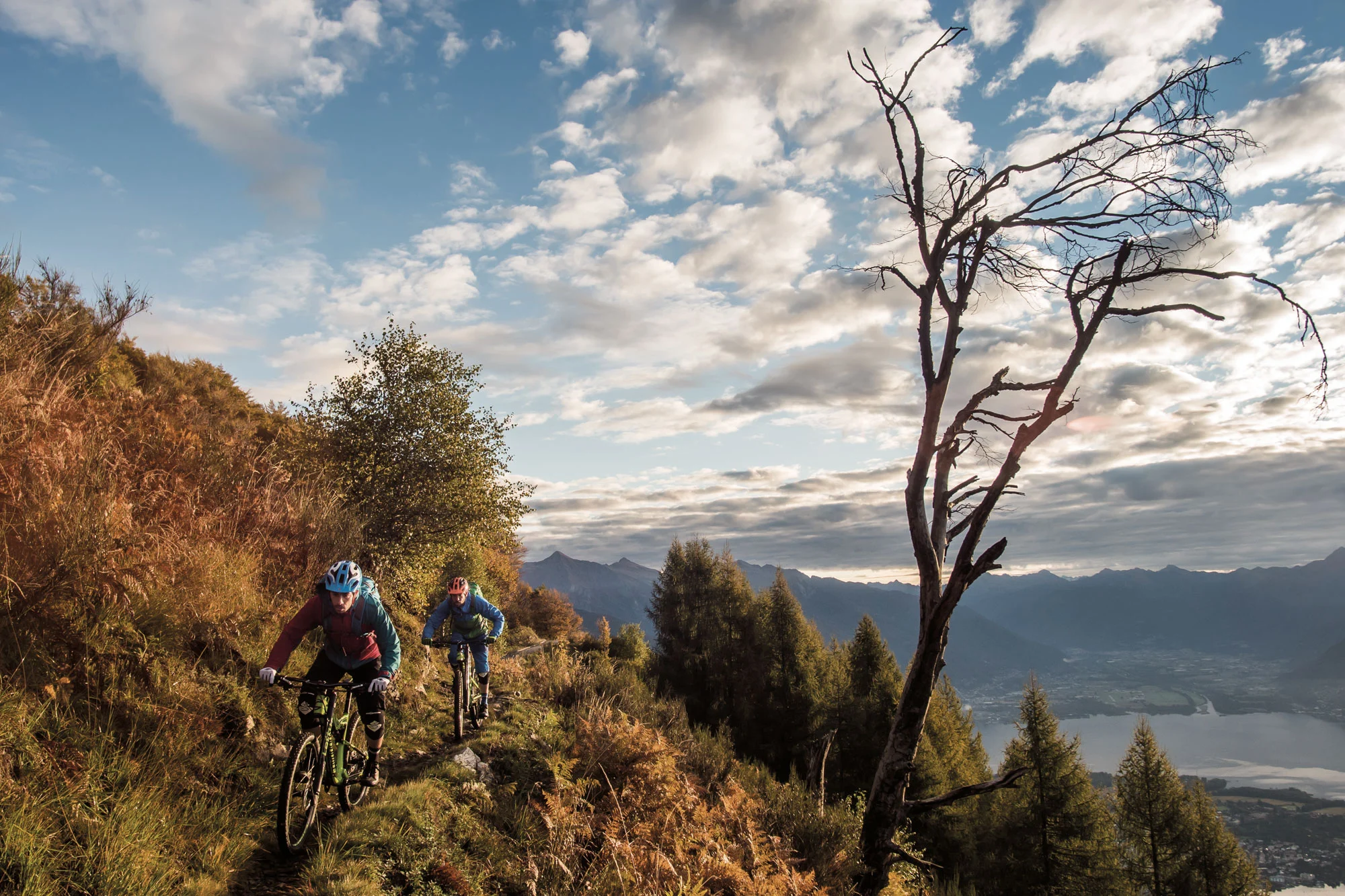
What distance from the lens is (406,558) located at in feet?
59.6

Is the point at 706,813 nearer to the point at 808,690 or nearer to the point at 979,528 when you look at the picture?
the point at 979,528

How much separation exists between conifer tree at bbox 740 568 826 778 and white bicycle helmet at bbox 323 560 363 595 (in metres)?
34.4

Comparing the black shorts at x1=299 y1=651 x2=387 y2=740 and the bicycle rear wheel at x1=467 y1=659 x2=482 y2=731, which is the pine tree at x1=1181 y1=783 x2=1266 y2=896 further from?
the black shorts at x1=299 y1=651 x2=387 y2=740

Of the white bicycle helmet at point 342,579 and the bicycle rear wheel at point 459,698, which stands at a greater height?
the white bicycle helmet at point 342,579

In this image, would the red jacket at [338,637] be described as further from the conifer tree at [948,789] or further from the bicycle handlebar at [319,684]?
the conifer tree at [948,789]

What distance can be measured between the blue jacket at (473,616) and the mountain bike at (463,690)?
26 centimetres

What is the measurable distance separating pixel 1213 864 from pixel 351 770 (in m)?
43.6

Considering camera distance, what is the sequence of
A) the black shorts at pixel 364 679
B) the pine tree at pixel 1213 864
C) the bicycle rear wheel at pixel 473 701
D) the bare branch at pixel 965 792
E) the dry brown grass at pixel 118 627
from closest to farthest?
1. the dry brown grass at pixel 118 627
2. the black shorts at pixel 364 679
3. the bare branch at pixel 965 792
4. the bicycle rear wheel at pixel 473 701
5. the pine tree at pixel 1213 864

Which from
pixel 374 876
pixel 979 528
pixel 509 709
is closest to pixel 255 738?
pixel 374 876

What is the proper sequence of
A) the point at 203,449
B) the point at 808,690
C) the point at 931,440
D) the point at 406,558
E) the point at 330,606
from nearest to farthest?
the point at 330,606 → the point at 931,440 → the point at 203,449 → the point at 406,558 → the point at 808,690

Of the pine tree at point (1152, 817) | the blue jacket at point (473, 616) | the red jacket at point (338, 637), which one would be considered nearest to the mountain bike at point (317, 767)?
the red jacket at point (338, 637)

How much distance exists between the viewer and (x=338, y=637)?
6180 mm

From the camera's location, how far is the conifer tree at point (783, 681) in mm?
37344

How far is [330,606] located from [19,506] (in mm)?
2861
